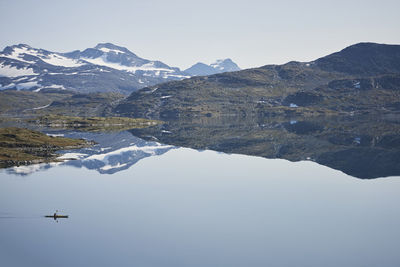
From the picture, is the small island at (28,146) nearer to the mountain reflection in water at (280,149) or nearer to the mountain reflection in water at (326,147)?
the mountain reflection in water at (280,149)

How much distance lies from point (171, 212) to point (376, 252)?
30467 millimetres

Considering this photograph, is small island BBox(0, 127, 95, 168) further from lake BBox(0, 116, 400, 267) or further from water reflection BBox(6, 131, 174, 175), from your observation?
lake BBox(0, 116, 400, 267)

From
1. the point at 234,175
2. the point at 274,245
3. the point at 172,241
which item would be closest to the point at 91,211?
the point at 172,241

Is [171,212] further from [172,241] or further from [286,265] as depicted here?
[286,265]

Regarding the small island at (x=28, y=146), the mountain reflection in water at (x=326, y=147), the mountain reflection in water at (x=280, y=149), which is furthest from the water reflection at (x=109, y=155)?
the mountain reflection in water at (x=326, y=147)

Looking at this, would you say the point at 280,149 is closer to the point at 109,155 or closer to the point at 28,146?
the point at 109,155

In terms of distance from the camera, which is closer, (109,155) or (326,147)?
(109,155)

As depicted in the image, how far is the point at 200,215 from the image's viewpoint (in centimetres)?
5862

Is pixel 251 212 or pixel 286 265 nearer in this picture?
pixel 286 265

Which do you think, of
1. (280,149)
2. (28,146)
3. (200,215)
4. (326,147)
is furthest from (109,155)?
(200,215)

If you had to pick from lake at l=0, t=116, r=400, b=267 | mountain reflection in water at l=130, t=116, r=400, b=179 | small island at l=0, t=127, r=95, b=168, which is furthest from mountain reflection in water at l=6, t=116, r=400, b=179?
small island at l=0, t=127, r=95, b=168

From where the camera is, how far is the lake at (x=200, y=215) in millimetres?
43656

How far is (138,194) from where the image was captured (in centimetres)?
7469

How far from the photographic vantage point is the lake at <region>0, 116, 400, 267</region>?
43656 mm
